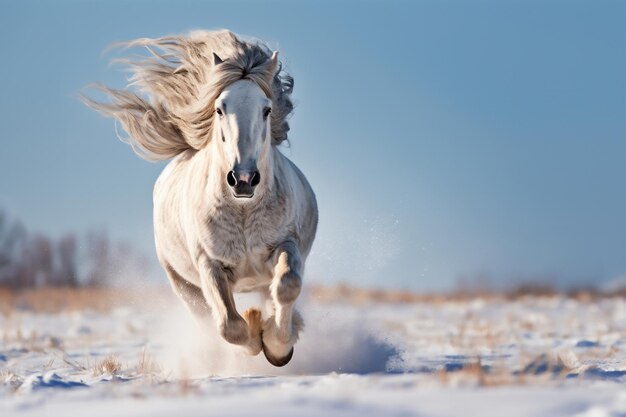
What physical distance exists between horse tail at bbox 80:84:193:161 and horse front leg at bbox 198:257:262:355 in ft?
5.37

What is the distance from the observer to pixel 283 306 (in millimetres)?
5668

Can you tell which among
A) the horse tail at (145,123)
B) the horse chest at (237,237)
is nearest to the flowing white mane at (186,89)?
the horse tail at (145,123)

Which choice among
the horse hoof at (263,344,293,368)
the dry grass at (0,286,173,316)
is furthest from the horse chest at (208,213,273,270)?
the dry grass at (0,286,173,316)

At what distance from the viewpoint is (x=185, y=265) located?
6852 millimetres

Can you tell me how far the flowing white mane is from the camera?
5945 mm

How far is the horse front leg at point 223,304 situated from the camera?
5.70m

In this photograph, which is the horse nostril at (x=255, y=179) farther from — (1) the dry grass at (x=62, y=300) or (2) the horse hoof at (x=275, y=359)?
(1) the dry grass at (x=62, y=300)

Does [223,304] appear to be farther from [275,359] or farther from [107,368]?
[107,368]

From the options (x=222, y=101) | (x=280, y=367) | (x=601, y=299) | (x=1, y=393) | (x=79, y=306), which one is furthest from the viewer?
(x=601, y=299)

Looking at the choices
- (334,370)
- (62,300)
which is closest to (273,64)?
(334,370)

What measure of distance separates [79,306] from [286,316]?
1521 cm

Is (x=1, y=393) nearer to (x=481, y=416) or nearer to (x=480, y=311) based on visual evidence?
(x=481, y=416)

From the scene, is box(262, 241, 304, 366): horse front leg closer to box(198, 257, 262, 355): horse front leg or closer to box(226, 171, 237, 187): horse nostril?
box(198, 257, 262, 355): horse front leg

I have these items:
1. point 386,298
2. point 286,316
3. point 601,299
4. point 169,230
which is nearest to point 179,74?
point 169,230
